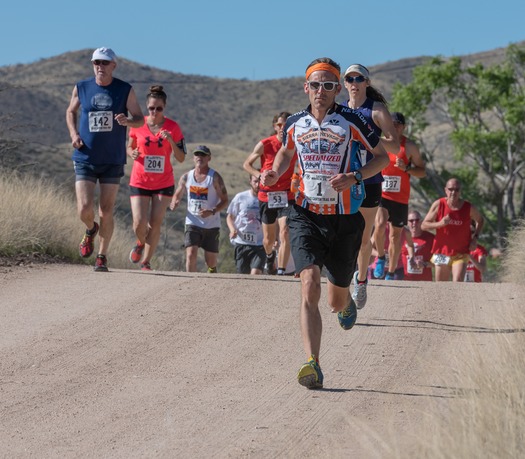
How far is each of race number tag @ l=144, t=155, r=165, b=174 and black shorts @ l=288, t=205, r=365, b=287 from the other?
5412 mm

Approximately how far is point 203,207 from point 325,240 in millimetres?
7903

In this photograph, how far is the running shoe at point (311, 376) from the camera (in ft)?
24.7

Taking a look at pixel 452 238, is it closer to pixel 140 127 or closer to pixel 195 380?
pixel 140 127

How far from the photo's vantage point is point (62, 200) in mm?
16562

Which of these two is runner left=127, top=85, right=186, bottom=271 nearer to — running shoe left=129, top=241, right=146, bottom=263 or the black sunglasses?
running shoe left=129, top=241, right=146, bottom=263

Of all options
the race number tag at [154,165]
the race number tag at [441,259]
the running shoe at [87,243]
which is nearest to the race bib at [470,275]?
the race number tag at [441,259]

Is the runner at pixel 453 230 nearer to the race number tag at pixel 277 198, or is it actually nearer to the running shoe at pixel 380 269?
the running shoe at pixel 380 269

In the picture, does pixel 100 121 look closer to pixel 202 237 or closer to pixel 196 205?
pixel 196 205

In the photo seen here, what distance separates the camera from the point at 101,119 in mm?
12375

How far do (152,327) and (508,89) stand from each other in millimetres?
30236

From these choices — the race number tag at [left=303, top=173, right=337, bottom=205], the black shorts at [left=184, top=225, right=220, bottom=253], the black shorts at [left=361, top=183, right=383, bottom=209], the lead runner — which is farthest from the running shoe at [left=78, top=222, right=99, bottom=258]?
the race number tag at [left=303, top=173, right=337, bottom=205]

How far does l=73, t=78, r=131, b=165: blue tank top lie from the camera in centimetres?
1238

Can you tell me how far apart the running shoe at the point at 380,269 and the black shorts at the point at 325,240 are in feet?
20.8

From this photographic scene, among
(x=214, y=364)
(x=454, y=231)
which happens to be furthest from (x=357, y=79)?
(x=454, y=231)
